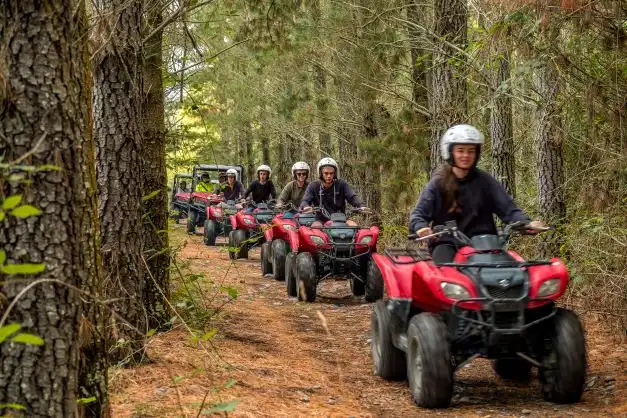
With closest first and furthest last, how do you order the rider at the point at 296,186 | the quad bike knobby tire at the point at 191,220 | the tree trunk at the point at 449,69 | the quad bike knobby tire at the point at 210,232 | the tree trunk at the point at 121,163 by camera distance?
the tree trunk at the point at 121,163
the tree trunk at the point at 449,69
the rider at the point at 296,186
the quad bike knobby tire at the point at 210,232
the quad bike knobby tire at the point at 191,220

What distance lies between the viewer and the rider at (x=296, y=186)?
13.7m

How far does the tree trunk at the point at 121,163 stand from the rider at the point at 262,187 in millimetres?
11087

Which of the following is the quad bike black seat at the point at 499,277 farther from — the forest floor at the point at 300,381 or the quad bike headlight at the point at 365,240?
the quad bike headlight at the point at 365,240

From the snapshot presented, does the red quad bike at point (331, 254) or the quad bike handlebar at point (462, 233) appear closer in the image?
the quad bike handlebar at point (462, 233)

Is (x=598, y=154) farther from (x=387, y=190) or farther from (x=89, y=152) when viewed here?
(x=387, y=190)

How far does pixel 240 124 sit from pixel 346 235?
20.2 meters

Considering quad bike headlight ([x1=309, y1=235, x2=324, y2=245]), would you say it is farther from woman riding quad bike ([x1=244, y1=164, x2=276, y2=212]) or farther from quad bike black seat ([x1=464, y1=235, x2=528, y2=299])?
woman riding quad bike ([x1=244, y1=164, x2=276, y2=212])

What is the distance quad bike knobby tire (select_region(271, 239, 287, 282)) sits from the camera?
42.5ft

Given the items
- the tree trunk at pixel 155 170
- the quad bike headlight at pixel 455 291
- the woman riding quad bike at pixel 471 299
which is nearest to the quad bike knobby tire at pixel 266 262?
the tree trunk at pixel 155 170

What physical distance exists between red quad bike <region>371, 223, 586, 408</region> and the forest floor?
0.25 m

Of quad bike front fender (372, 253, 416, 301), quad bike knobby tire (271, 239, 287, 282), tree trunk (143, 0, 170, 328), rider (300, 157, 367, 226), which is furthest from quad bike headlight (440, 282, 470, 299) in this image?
quad bike knobby tire (271, 239, 287, 282)

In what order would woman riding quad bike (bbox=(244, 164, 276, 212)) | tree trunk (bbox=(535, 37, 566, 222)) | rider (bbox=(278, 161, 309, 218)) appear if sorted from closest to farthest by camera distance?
tree trunk (bbox=(535, 37, 566, 222))
rider (bbox=(278, 161, 309, 218))
woman riding quad bike (bbox=(244, 164, 276, 212))

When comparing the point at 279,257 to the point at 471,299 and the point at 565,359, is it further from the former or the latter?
the point at 565,359

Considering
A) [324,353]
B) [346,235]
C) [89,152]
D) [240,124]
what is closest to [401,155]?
[346,235]
